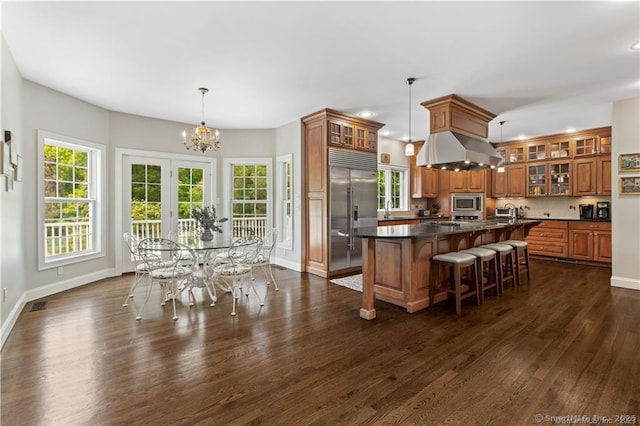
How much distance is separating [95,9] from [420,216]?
7.07 meters

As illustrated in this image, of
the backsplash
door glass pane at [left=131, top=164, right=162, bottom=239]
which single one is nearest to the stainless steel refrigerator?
door glass pane at [left=131, top=164, right=162, bottom=239]

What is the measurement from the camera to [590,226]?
6141 millimetres

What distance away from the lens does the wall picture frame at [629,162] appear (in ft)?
14.6

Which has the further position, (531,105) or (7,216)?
(531,105)

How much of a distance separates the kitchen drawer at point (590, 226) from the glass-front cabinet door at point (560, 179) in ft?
2.45

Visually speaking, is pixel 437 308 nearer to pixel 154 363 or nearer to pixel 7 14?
pixel 154 363

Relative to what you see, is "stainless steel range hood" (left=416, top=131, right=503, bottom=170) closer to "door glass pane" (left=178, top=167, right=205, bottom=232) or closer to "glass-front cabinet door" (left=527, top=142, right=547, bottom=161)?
"glass-front cabinet door" (left=527, top=142, right=547, bottom=161)

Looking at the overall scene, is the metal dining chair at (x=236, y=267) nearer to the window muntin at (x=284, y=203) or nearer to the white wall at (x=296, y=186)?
the white wall at (x=296, y=186)

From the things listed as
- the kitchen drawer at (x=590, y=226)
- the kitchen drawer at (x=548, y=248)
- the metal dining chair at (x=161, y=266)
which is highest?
the kitchen drawer at (x=590, y=226)

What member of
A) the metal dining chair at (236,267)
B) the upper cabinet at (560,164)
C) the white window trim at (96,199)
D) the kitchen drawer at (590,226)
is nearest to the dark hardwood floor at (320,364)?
the metal dining chair at (236,267)

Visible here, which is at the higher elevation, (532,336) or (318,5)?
(318,5)

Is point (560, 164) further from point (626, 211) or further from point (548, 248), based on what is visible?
point (626, 211)

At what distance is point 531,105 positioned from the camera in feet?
15.7

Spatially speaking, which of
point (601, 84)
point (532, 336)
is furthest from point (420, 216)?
point (532, 336)
